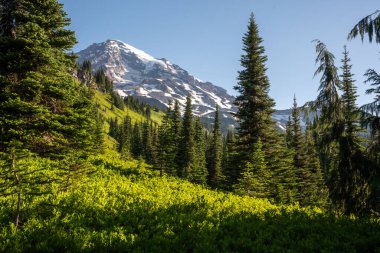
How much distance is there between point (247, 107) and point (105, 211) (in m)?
19.0

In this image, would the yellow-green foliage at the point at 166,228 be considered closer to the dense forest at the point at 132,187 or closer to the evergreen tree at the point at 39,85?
the dense forest at the point at 132,187

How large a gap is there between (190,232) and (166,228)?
111 cm

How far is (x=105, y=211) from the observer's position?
39.3 ft

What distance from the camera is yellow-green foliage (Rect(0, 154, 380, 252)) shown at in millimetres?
8617

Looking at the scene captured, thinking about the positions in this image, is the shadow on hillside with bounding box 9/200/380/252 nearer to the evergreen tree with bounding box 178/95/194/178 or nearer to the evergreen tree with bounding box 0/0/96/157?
the evergreen tree with bounding box 0/0/96/157

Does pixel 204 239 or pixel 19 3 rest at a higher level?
pixel 19 3

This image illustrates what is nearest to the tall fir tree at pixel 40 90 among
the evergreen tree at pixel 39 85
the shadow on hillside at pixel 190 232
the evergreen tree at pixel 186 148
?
the evergreen tree at pixel 39 85

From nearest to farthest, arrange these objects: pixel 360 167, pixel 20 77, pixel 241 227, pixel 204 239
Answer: pixel 204 239 < pixel 241 227 < pixel 360 167 < pixel 20 77

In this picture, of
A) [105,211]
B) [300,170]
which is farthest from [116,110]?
[105,211]

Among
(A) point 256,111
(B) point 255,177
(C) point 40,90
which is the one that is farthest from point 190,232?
(A) point 256,111

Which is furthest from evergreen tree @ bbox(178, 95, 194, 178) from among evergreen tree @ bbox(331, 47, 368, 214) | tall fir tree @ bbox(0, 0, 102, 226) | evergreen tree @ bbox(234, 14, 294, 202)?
evergreen tree @ bbox(331, 47, 368, 214)

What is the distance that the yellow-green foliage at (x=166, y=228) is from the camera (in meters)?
8.62

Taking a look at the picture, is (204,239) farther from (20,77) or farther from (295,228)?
(20,77)

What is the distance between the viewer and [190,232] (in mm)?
10000
